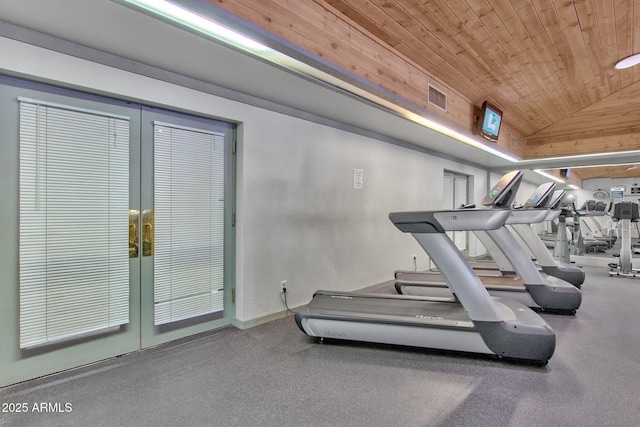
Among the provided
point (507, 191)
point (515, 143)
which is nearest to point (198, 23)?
point (507, 191)

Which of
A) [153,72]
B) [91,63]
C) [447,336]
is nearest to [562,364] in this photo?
[447,336]

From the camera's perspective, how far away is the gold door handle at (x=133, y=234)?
8.03ft

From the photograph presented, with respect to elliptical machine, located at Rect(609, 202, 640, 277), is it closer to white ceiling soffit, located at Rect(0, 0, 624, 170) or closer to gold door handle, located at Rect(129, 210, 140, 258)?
white ceiling soffit, located at Rect(0, 0, 624, 170)

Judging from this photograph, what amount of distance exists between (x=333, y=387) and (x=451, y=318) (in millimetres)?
1122

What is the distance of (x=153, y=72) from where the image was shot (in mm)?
2420

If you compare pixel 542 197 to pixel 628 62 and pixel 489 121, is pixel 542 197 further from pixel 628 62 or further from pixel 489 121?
pixel 628 62

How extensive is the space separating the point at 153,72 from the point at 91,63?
1.32 ft

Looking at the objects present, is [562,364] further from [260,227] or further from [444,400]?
[260,227]

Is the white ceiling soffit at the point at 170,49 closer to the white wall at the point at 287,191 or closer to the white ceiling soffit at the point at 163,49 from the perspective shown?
the white ceiling soffit at the point at 163,49

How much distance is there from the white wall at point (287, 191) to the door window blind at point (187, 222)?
212mm

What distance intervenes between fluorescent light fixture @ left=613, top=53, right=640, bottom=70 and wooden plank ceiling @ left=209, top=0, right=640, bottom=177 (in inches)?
2.4

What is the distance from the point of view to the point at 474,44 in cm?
288

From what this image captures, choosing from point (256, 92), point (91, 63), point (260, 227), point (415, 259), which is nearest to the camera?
point (91, 63)

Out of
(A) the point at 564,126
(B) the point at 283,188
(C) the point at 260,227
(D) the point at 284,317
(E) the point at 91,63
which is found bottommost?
(D) the point at 284,317
